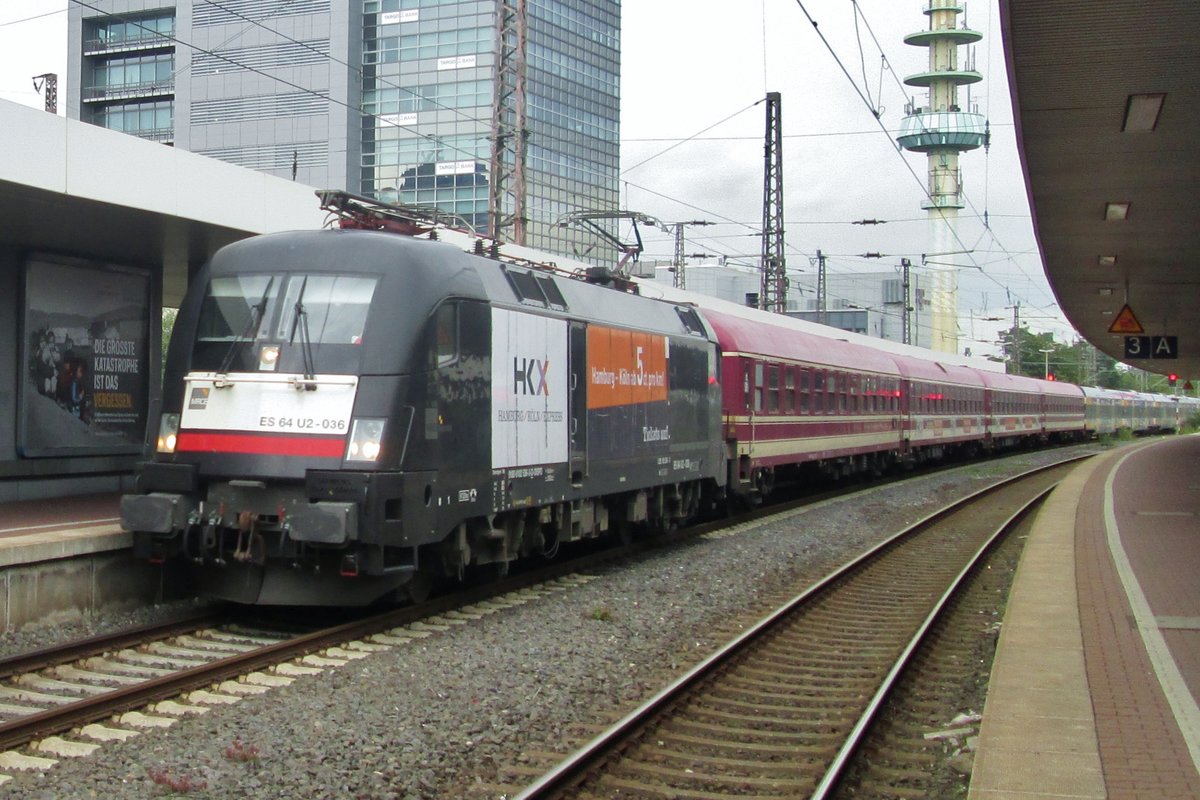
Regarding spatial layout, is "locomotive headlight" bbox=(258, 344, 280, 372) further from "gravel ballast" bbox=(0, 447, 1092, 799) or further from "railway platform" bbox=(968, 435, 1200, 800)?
"railway platform" bbox=(968, 435, 1200, 800)

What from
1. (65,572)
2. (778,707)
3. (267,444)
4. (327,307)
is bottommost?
(778,707)

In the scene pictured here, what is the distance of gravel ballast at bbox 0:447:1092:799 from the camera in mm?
6066

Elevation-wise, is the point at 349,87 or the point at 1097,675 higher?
the point at 349,87

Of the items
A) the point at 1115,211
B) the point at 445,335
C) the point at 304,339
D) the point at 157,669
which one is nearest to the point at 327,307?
the point at 304,339

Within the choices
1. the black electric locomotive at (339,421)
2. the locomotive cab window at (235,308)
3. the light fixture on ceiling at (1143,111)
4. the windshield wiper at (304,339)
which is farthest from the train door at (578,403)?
the light fixture on ceiling at (1143,111)

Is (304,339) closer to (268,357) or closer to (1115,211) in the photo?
(268,357)

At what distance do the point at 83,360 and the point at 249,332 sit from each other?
234 inches

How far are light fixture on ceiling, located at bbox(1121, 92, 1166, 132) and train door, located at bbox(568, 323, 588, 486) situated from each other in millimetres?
5479

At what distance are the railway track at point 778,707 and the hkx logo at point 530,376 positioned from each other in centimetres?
296

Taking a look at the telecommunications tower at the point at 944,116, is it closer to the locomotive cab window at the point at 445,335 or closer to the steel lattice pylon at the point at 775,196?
the steel lattice pylon at the point at 775,196

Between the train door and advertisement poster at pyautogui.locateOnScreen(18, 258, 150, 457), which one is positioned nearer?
the train door

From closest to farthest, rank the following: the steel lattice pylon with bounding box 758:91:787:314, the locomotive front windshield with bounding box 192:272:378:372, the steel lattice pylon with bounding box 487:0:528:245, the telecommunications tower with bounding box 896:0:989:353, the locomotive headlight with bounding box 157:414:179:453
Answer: the locomotive front windshield with bounding box 192:272:378:372 < the locomotive headlight with bounding box 157:414:179:453 < the steel lattice pylon with bounding box 487:0:528:245 < the steel lattice pylon with bounding box 758:91:787:314 < the telecommunications tower with bounding box 896:0:989:353

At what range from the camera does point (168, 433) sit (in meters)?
9.93

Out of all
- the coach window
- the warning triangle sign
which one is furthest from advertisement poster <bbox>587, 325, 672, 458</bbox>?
the warning triangle sign
